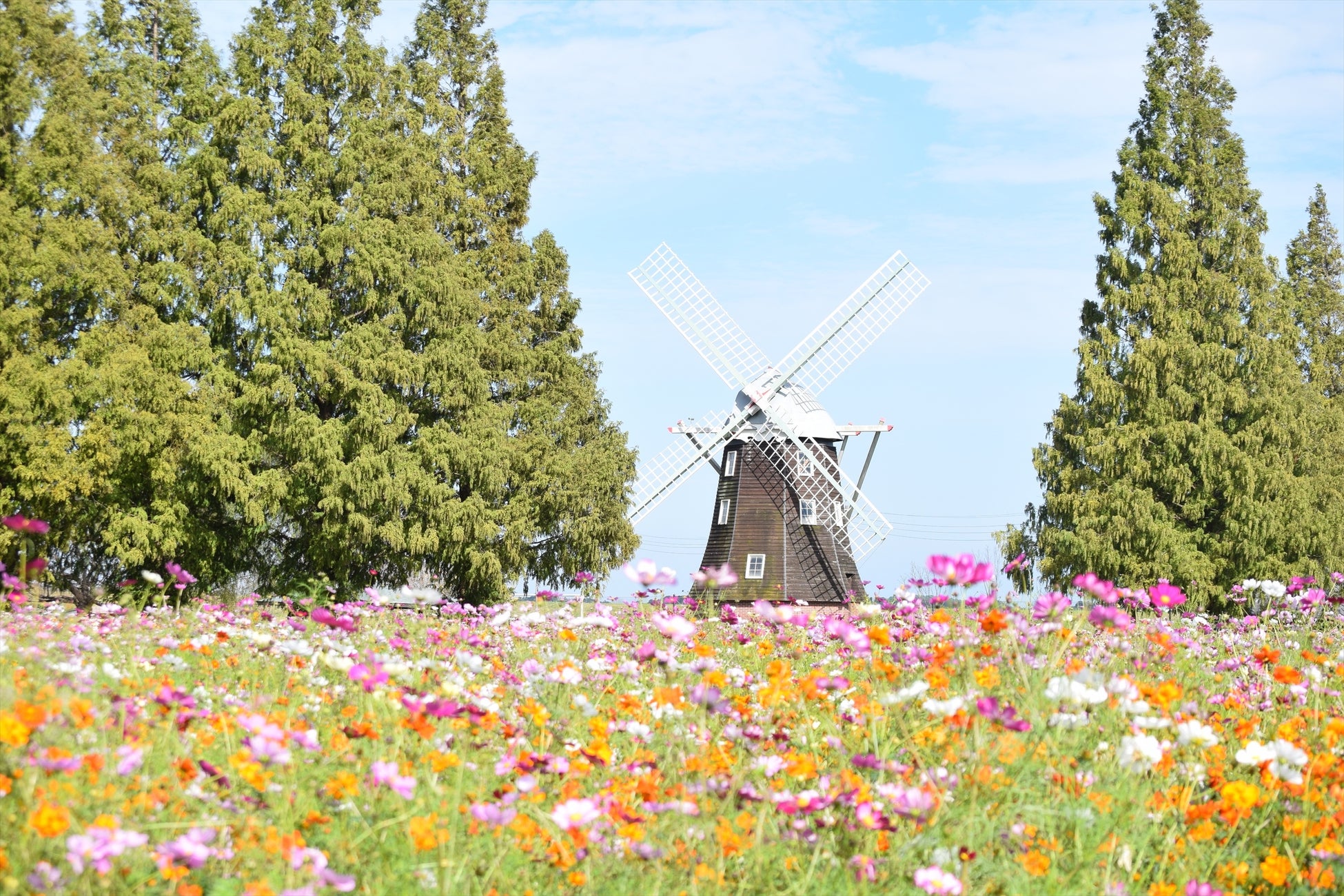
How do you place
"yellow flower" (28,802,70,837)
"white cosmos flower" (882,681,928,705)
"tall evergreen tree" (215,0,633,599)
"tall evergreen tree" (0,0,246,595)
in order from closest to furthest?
"yellow flower" (28,802,70,837) < "white cosmos flower" (882,681,928,705) < "tall evergreen tree" (0,0,246,595) < "tall evergreen tree" (215,0,633,599)

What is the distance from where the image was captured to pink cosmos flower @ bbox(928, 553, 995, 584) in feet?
14.1

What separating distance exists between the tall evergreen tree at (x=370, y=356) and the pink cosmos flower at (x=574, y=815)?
18428 millimetres

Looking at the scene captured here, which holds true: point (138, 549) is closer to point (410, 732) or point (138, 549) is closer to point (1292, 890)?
point (410, 732)

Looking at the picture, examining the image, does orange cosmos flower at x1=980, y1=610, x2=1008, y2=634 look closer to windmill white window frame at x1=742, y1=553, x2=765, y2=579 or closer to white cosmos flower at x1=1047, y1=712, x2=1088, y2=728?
white cosmos flower at x1=1047, y1=712, x2=1088, y2=728

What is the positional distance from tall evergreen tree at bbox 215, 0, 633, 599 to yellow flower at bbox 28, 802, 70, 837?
18.6 meters

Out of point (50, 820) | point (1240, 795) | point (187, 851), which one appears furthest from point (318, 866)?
point (1240, 795)

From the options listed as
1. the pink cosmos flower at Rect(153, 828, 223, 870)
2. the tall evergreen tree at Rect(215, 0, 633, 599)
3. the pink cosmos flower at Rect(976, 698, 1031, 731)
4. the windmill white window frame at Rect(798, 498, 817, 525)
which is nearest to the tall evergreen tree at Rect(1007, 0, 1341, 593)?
the windmill white window frame at Rect(798, 498, 817, 525)

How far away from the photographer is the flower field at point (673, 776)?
369 cm

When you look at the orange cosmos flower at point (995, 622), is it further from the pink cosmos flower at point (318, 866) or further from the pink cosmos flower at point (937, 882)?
the pink cosmos flower at point (318, 866)

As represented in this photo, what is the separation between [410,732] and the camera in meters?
5.10

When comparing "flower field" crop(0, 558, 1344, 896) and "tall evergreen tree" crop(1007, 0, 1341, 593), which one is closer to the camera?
"flower field" crop(0, 558, 1344, 896)

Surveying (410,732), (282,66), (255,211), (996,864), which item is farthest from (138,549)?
(996,864)

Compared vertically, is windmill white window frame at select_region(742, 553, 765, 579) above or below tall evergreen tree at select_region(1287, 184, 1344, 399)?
below

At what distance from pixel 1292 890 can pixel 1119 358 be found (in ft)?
72.0
